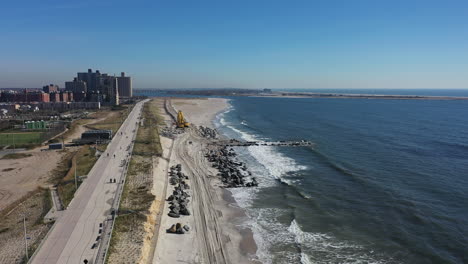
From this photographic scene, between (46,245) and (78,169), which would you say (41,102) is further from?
(46,245)

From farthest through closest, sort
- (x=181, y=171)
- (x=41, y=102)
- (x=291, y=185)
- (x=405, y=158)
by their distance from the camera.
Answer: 1. (x=41, y=102)
2. (x=405, y=158)
3. (x=181, y=171)
4. (x=291, y=185)

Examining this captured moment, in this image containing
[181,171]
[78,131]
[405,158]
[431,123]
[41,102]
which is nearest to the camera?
[181,171]

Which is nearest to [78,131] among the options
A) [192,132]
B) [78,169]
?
[192,132]

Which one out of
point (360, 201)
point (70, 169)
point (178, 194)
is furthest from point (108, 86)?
point (360, 201)

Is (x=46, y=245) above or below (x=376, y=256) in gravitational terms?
above

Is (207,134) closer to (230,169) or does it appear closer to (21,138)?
(230,169)

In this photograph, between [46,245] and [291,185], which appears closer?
[46,245]
